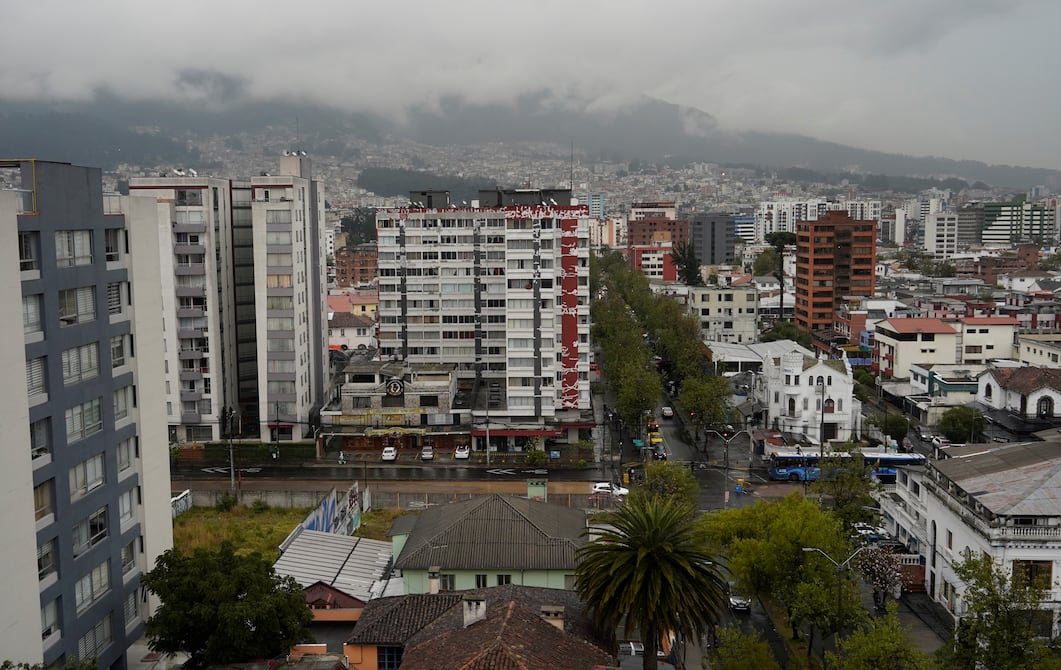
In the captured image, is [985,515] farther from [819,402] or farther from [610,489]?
[819,402]

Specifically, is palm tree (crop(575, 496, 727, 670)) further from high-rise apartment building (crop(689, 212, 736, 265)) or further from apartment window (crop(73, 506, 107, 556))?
high-rise apartment building (crop(689, 212, 736, 265))

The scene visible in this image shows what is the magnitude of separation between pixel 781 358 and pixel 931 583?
2447 cm

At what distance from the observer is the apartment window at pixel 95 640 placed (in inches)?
870

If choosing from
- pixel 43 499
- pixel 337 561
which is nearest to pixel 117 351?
pixel 43 499

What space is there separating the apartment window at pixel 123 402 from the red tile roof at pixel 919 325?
56015mm

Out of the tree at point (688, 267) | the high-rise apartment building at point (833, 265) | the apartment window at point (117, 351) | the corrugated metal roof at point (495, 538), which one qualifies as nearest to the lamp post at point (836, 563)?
the corrugated metal roof at point (495, 538)

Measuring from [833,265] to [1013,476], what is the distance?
6525 centimetres

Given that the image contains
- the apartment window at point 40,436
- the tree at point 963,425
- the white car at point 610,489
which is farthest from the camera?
the tree at point 963,425

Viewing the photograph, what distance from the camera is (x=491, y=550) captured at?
93.1ft

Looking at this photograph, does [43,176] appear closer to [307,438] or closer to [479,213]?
[307,438]

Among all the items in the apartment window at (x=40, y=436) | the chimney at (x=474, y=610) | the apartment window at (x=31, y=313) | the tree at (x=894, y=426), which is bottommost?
the tree at (x=894, y=426)

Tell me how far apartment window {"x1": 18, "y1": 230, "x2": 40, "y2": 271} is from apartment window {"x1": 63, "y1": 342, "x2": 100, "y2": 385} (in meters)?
2.13

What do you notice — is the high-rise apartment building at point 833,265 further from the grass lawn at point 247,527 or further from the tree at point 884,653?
the tree at point 884,653

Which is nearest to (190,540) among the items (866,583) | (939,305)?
(866,583)
